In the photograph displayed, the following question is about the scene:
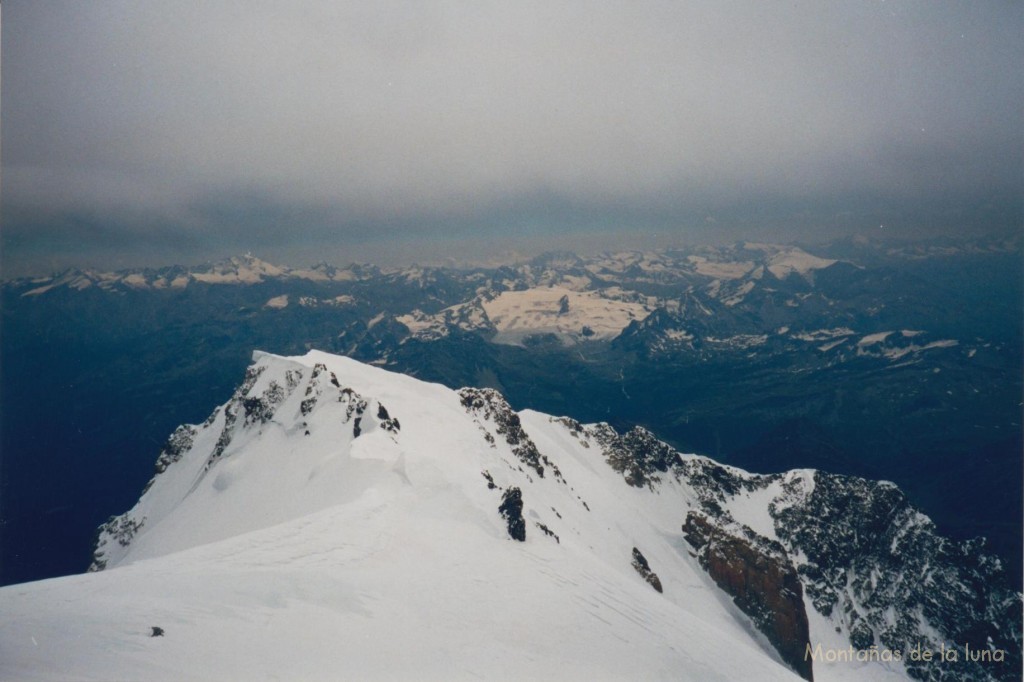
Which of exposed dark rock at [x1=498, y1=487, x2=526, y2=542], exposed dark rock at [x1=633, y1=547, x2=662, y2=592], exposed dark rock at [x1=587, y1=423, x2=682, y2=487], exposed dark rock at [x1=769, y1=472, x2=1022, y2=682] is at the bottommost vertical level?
exposed dark rock at [x1=769, y1=472, x2=1022, y2=682]

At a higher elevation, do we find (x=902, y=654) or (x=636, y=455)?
(x=636, y=455)

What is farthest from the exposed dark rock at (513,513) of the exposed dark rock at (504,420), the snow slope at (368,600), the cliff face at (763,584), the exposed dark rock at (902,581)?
the exposed dark rock at (902,581)

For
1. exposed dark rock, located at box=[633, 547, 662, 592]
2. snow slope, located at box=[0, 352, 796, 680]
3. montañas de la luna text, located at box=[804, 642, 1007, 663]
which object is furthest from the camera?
montañas de la luna text, located at box=[804, 642, 1007, 663]

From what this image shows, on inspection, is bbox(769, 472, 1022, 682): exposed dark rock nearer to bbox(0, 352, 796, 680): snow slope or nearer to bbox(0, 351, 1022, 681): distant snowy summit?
bbox(0, 351, 1022, 681): distant snowy summit

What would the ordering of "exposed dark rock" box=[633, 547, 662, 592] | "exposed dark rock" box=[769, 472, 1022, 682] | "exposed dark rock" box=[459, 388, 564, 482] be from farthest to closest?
"exposed dark rock" box=[769, 472, 1022, 682] < "exposed dark rock" box=[459, 388, 564, 482] < "exposed dark rock" box=[633, 547, 662, 592]

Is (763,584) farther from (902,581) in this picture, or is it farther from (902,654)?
(902,581)

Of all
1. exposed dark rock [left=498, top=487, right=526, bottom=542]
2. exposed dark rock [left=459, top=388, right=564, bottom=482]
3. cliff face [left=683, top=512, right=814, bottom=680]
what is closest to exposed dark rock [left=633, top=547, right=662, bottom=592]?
exposed dark rock [left=459, top=388, right=564, bottom=482]

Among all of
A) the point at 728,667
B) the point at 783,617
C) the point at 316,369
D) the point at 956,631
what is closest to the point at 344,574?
the point at 728,667

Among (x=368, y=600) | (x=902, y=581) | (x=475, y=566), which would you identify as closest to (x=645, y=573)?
(x=475, y=566)
